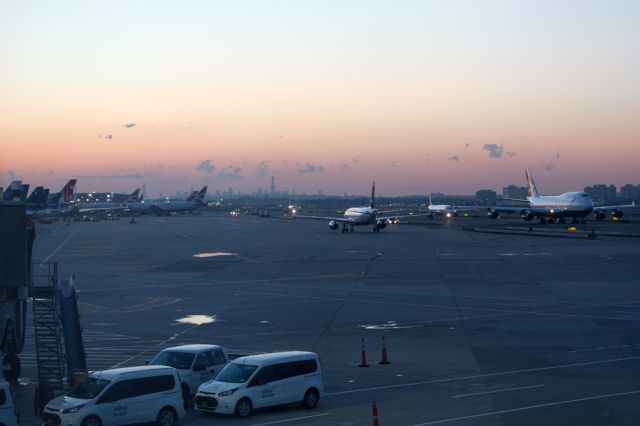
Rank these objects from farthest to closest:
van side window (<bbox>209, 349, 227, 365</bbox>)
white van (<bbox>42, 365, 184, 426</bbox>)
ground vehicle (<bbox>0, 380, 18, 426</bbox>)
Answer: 1. van side window (<bbox>209, 349, 227, 365</bbox>)
2. white van (<bbox>42, 365, 184, 426</bbox>)
3. ground vehicle (<bbox>0, 380, 18, 426</bbox>)

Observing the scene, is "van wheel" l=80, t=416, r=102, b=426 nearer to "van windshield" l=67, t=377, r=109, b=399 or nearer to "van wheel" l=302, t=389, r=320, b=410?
"van windshield" l=67, t=377, r=109, b=399

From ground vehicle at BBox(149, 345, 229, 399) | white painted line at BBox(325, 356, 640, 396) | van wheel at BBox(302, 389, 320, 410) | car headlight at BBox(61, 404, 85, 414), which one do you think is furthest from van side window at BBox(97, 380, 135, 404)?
white painted line at BBox(325, 356, 640, 396)

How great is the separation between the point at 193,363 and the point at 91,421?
4699mm

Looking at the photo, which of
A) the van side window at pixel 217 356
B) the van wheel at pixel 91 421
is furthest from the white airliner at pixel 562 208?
the van wheel at pixel 91 421

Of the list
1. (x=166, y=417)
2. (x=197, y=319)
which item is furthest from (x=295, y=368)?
(x=197, y=319)

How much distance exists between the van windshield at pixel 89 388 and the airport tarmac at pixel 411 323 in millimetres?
2633

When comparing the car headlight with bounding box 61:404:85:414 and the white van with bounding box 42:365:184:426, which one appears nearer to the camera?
the car headlight with bounding box 61:404:85:414

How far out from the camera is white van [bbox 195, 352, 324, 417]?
2030cm

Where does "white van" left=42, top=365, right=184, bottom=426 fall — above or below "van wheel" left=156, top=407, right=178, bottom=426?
above

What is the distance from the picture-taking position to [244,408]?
2033cm

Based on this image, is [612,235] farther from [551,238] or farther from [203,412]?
[203,412]

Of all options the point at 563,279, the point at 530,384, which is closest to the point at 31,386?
the point at 530,384

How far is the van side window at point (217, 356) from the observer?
2356 cm

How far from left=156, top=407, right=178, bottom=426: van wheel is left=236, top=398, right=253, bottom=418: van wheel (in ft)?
5.41
